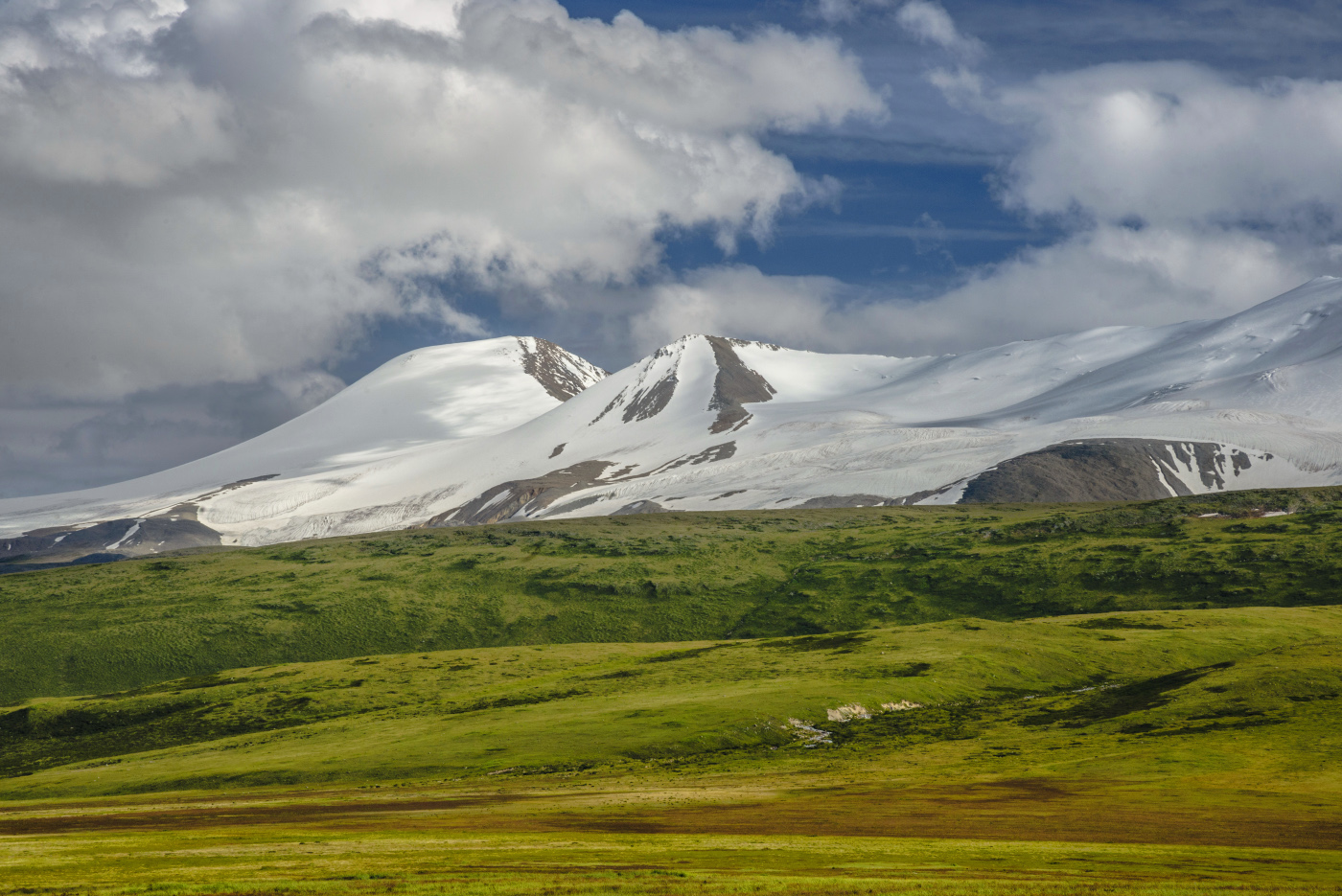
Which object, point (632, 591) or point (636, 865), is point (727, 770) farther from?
point (632, 591)

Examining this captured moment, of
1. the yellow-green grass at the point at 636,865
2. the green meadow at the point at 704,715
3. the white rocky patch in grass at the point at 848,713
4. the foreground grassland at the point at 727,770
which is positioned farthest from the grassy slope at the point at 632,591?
the yellow-green grass at the point at 636,865

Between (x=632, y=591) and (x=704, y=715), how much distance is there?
81.1 meters

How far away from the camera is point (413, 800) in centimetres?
5334

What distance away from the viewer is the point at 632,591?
160250 millimetres

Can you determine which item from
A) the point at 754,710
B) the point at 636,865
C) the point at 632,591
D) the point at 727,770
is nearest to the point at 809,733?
the point at 754,710

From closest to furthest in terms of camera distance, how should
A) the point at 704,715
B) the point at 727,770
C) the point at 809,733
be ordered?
1. the point at 727,770
2. the point at 809,733
3. the point at 704,715

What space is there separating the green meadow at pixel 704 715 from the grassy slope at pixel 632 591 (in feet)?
2.28

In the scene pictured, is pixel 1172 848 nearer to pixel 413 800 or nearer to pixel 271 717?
pixel 413 800

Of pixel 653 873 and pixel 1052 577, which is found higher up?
pixel 653 873

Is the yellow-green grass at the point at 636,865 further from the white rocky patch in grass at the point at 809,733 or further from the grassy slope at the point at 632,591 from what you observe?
the grassy slope at the point at 632,591

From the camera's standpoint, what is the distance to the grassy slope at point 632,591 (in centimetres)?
13700

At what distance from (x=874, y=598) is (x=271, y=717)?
85.7 meters

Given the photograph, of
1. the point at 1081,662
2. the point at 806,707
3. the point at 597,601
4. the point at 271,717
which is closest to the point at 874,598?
the point at 597,601

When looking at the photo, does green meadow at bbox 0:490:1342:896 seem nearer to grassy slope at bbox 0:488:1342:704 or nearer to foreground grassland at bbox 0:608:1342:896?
foreground grassland at bbox 0:608:1342:896
